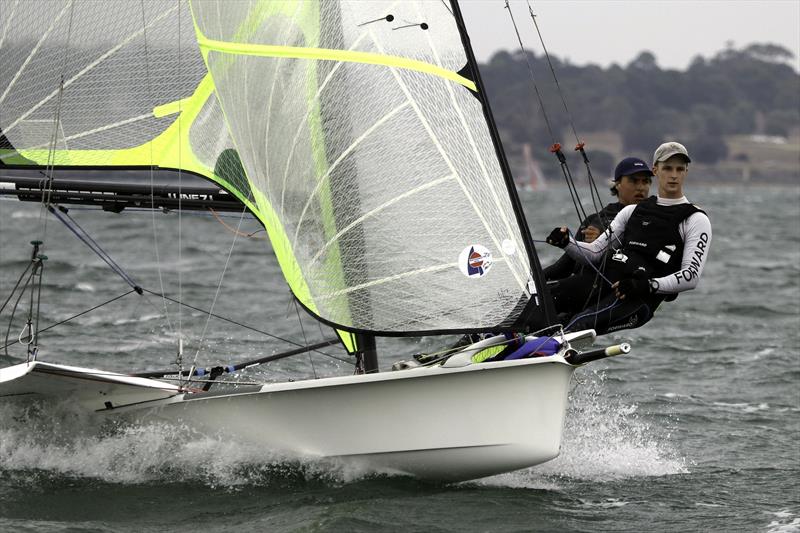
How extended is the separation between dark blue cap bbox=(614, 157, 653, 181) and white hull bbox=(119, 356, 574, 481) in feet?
3.73

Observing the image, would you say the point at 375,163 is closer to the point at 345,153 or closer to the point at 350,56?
the point at 345,153

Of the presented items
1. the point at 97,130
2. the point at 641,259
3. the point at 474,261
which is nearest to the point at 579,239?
the point at 641,259

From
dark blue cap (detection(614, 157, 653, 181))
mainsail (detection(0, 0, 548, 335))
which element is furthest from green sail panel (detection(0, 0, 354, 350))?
dark blue cap (detection(614, 157, 653, 181))

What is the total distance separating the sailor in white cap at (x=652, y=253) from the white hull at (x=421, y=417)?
0.51 meters

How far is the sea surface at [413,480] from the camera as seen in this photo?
4.61 m

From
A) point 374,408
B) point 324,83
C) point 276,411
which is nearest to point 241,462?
point 276,411

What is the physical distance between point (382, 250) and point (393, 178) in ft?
0.86

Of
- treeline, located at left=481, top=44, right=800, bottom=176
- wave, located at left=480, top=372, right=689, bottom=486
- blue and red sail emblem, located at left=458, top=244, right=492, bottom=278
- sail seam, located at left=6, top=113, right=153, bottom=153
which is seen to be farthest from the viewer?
treeline, located at left=481, top=44, right=800, bottom=176

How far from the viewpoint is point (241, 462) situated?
4.97 metres

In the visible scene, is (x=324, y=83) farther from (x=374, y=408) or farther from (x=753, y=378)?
(x=753, y=378)

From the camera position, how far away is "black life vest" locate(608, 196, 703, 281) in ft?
16.1

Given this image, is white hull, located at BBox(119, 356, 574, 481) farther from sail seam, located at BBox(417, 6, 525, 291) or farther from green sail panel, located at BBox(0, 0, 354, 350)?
green sail panel, located at BBox(0, 0, 354, 350)

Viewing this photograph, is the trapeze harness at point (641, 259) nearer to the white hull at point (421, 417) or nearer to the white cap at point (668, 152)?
the white cap at point (668, 152)

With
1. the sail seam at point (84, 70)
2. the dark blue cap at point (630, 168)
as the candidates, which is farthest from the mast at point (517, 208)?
the sail seam at point (84, 70)
